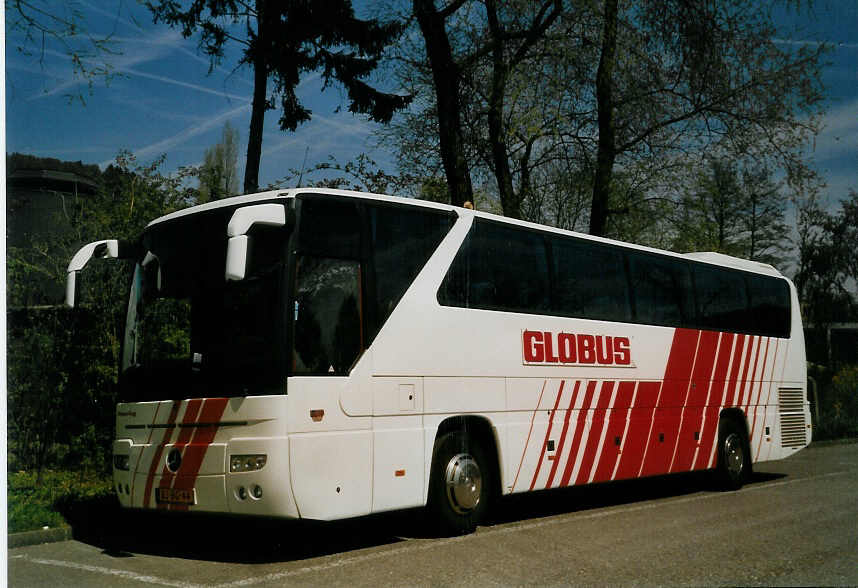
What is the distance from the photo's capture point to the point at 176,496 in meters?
8.66

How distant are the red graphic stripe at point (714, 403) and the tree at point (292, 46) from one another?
8092 mm

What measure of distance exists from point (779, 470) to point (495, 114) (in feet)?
28.8

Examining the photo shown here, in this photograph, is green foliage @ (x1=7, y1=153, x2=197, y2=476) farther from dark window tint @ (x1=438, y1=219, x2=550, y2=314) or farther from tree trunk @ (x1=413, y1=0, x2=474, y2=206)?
tree trunk @ (x1=413, y1=0, x2=474, y2=206)

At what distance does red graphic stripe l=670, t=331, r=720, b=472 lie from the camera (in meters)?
13.5

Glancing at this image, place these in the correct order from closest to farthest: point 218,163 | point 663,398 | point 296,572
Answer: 1. point 296,572
2. point 663,398
3. point 218,163

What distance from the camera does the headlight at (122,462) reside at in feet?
30.2

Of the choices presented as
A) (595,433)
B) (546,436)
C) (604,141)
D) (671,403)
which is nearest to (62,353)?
(546,436)

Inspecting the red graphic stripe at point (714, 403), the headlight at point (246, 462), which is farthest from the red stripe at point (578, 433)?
the headlight at point (246, 462)

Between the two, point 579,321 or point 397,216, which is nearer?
point 397,216

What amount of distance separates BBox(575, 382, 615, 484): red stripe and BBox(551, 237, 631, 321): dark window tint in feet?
3.15

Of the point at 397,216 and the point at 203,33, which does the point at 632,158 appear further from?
the point at 397,216

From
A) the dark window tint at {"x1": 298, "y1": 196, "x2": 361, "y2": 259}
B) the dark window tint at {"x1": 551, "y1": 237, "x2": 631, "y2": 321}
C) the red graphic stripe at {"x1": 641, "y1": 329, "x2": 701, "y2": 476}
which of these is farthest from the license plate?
the red graphic stripe at {"x1": 641, "y1": 329, "x2": 701, "y2": 476}

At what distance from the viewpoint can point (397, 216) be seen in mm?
9578

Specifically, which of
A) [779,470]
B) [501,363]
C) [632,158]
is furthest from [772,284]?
[501,363]
